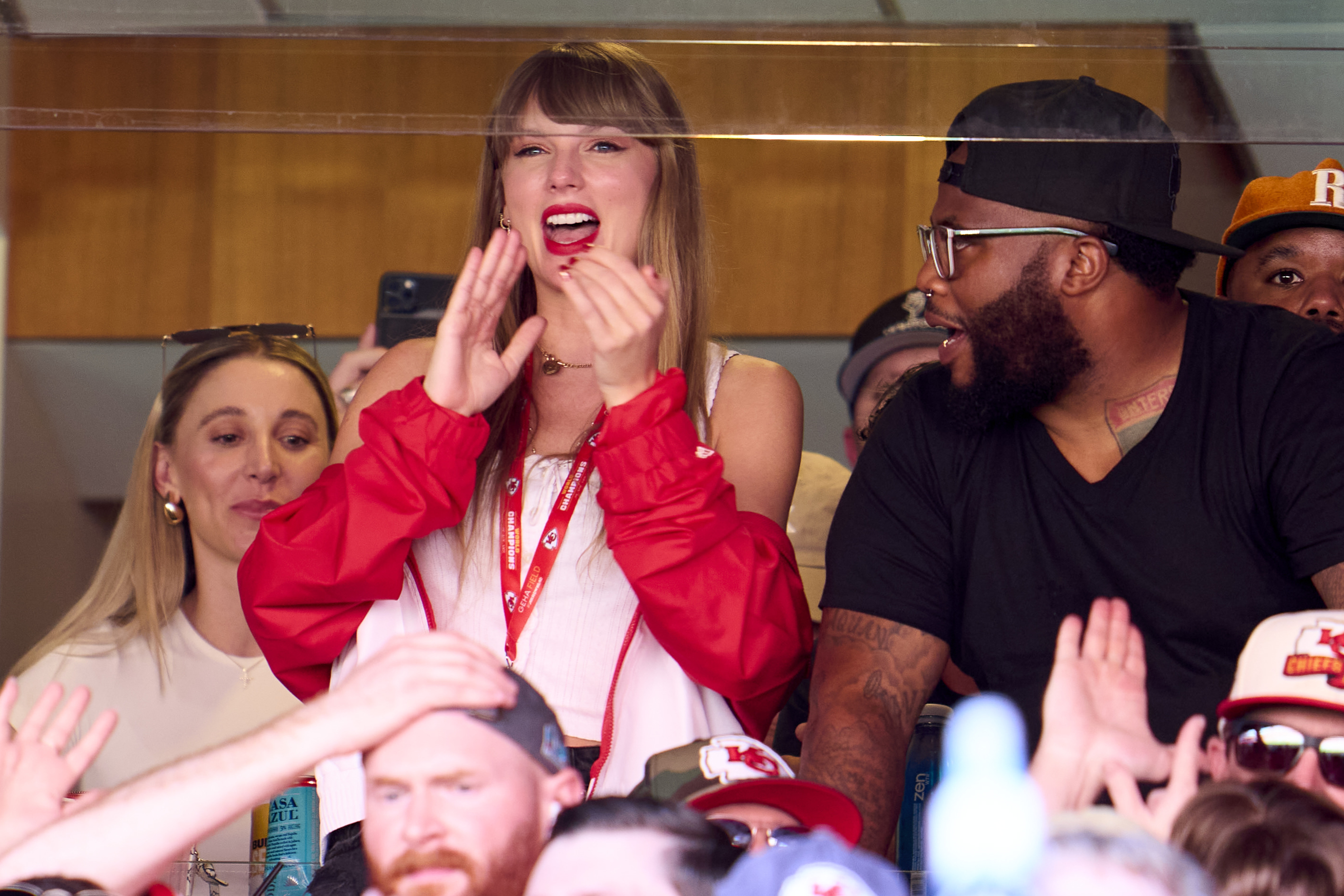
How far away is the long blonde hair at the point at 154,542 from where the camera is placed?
8.11ft

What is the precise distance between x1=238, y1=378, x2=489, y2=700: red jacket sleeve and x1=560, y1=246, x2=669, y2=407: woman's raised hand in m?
0.15

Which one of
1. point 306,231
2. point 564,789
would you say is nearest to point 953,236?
point 564,789

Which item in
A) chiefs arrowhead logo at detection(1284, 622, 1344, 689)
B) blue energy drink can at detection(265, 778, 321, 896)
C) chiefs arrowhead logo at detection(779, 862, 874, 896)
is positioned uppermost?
chiefs arrowhead logo at detection(1284, 622, 1344, 689)

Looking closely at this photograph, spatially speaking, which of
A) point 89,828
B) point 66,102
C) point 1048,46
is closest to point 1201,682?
point 1048,46

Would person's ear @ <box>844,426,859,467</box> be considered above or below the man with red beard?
above

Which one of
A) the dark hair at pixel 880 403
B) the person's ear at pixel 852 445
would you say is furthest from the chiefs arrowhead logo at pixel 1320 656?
the person's ear at pixel 852 445

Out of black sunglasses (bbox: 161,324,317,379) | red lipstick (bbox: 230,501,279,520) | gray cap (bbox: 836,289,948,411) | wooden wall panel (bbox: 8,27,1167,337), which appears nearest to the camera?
red lipstick (bbox: 230,501,279,520)

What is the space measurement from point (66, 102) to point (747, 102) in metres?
0.62

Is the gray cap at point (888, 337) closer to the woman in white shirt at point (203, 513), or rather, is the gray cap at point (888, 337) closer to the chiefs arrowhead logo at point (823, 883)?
the woman in white shirt at point (203, 513)

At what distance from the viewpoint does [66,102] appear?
4.41 ft

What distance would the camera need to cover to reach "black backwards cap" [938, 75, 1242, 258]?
1.34 meters

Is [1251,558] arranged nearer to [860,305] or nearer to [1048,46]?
[1048,46]

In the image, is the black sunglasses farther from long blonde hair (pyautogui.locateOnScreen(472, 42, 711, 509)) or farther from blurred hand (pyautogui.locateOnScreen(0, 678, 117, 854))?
blurred hand (pyautogui.locateOnScreen(0, 678, 117, 854))

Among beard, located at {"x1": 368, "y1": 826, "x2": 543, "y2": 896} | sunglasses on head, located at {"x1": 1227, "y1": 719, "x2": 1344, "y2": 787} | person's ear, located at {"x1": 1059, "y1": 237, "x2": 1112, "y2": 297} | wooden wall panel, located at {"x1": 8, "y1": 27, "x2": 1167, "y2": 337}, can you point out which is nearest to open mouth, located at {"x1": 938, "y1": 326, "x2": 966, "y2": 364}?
person's ear, located at {"x1": 1059, "y1": 237, "x2": 1112, "y2": 297}
